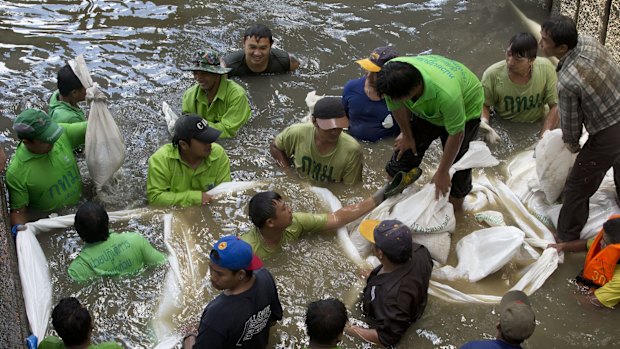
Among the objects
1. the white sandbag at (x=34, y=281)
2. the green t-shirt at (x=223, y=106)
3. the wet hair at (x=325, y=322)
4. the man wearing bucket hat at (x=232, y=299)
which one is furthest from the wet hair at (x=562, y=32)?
the white sandbag at (x=34, y=281)

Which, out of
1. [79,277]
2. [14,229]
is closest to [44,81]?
[14,229]

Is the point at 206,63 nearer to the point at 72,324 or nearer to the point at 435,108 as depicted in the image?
the point at 435,108

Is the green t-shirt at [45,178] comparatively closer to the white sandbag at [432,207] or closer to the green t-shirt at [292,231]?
the green t-shirt at [292,231]

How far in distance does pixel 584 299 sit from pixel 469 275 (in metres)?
0.82

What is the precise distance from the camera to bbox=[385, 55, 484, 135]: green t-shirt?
4.64m

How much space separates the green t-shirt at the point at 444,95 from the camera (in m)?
4.64

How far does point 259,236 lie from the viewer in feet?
16.3

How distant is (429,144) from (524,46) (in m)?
1.66

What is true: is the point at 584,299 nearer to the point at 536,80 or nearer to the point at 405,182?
the point at 405,182

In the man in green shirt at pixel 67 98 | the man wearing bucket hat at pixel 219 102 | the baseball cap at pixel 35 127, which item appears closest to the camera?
the baseball cap at pixel 35 127

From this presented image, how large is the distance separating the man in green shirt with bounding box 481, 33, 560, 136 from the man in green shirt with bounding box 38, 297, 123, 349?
438 centimetres

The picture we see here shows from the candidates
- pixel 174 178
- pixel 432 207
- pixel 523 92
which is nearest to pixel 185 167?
pixel 174 178

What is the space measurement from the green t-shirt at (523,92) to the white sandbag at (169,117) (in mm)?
3137

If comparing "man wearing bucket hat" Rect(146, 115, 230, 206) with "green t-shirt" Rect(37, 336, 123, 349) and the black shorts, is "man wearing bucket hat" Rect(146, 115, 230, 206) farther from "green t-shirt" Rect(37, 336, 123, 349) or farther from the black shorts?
"green t-shirt" Rect(37, 336, 123, 349)
